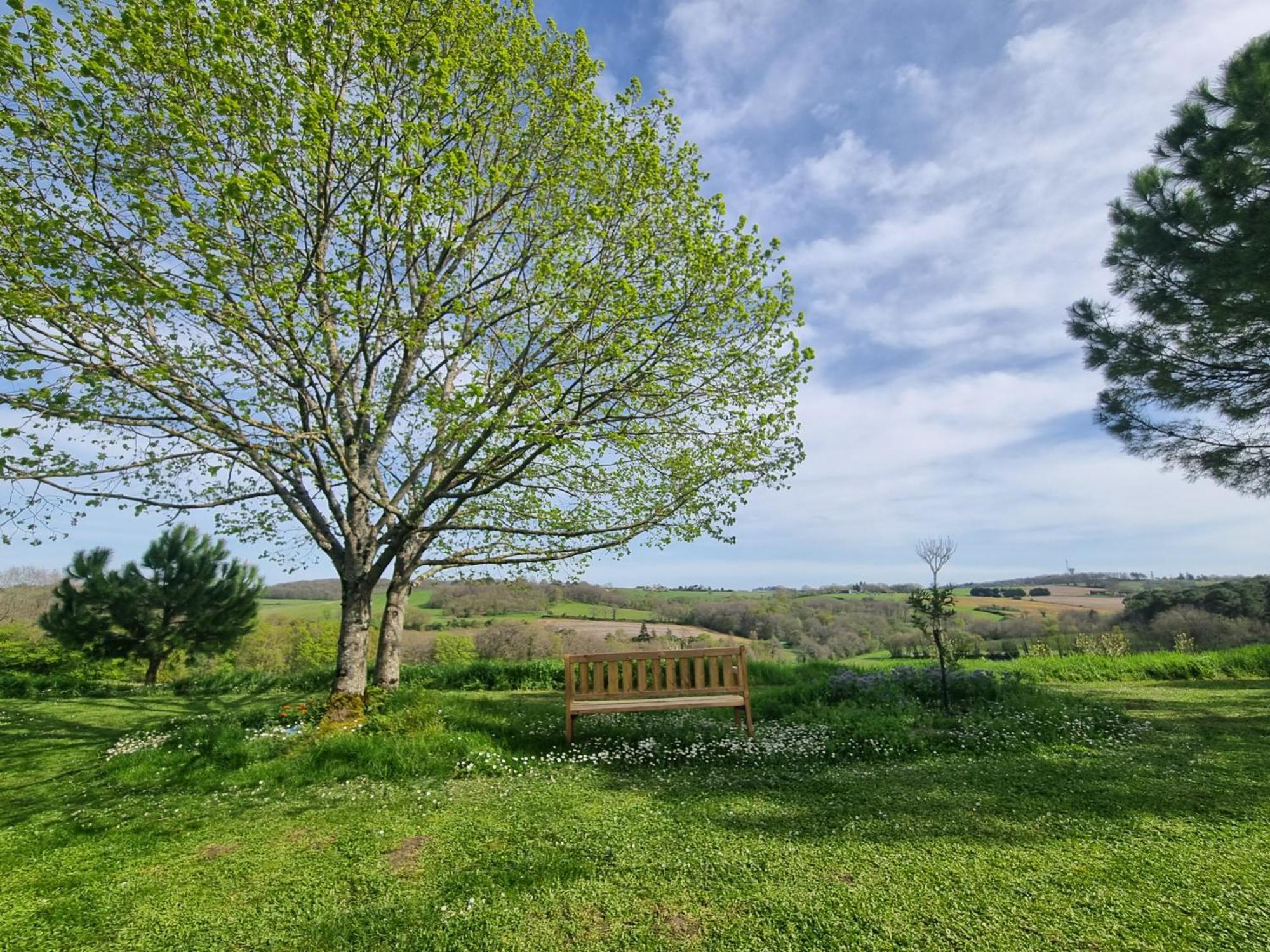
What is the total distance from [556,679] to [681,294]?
1025 cm

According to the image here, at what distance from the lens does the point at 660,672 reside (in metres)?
7.36

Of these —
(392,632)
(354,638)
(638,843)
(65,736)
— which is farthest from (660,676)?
(65,736)

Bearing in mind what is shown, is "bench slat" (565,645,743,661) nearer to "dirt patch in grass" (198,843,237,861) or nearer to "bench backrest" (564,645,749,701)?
"bench backrest" (564,645,749,701)

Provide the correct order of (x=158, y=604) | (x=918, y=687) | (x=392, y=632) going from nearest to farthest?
(x=918, y=687) → (x=392, y=632) → (x=158, y=604)

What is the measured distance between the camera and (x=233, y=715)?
8.15 metres

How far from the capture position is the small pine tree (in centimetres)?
1363

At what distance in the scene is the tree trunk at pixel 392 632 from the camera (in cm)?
940

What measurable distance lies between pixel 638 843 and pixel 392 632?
7246mm

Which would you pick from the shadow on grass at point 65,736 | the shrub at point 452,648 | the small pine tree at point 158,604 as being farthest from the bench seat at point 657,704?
the shrub at point 452,648

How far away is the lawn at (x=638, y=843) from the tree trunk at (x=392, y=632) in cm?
290

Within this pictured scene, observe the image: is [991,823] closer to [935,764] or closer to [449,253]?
[935,764]

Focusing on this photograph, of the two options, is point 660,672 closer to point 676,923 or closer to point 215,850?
point 676,923

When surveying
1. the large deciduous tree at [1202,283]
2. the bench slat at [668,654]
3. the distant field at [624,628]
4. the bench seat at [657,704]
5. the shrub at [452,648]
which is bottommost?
the shrub at [452,648]

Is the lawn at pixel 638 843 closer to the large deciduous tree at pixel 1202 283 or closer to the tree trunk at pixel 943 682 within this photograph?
the tree trunk at pixel 943 682
